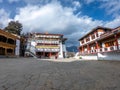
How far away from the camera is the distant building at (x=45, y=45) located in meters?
52.0

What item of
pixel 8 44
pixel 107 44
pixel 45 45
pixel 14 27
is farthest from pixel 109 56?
pixel 14 27

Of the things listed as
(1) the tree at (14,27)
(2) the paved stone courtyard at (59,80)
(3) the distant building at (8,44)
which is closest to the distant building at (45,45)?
(1) the tree at (14,27)

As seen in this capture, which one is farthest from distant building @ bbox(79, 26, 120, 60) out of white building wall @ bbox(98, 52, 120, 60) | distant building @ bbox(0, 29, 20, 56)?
distant building @ bbox(0, 29, 20, 56)

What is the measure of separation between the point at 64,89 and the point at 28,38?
49.1 m

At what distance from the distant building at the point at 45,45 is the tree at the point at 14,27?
7210 millimetres

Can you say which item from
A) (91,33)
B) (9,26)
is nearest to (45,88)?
(91,33)

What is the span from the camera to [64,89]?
572 cm

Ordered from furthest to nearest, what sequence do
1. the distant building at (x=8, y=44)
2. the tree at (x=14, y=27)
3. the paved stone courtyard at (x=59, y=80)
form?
the tree at (x=14, y=27) → the distant building at (x=8, y=44) → the paved stone courtyard at (x=59, y=80)

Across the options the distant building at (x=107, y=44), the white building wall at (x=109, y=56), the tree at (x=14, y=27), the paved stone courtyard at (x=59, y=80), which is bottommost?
the paved stone courtyard at (x=59, y=80)

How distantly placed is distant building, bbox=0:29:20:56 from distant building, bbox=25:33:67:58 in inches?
413

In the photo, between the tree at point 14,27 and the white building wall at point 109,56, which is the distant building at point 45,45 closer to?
the tree at point 14,27

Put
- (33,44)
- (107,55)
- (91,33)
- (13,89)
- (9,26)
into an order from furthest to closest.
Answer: (9,26)
(33,44)
(91,33)
(107,55)
(13,89)

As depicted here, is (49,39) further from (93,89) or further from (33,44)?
(93,89)

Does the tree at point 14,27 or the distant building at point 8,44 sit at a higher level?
the tree at point 14,27
